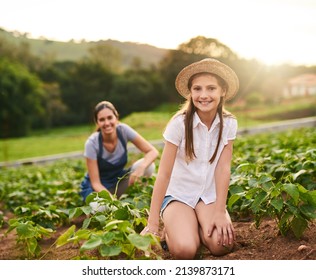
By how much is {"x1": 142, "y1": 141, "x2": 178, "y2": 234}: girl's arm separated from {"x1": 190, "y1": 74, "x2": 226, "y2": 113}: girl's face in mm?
268

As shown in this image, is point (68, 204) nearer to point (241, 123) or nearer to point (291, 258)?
point (291, 258)

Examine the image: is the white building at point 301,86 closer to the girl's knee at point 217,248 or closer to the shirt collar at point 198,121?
the shirt collar at point 198,121

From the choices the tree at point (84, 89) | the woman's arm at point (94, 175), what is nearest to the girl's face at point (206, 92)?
the woman's arm at point (94, 175)

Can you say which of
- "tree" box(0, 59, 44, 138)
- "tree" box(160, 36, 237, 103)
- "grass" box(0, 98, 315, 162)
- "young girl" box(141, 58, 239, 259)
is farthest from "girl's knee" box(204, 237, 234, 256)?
"tree" box(0, 59, 44, 138)

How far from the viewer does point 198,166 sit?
2.76 meters

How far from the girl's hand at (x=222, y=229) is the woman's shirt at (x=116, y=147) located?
57.3 inches

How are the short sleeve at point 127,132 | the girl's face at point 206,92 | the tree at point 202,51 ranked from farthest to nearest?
the tree at point 202,51 < the short sleeve at point 127,132 < the girl's face at point 206,92

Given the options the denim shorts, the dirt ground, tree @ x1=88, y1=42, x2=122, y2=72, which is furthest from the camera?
tree @ x1=88, y1=42, x2=122, y2=72

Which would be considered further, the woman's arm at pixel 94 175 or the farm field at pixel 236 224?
the woman's arm at pixel 94 175

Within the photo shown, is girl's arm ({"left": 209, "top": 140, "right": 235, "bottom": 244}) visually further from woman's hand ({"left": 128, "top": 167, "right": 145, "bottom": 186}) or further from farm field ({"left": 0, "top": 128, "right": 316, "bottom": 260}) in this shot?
woman's hand ({"left": 128, "top": 167, "right": 145, "bottom": 186})

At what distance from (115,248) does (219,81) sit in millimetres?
1082

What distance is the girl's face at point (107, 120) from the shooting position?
3771 mm

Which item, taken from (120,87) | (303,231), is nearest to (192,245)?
(303,231)

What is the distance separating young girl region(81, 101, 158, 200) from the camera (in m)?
3.79
